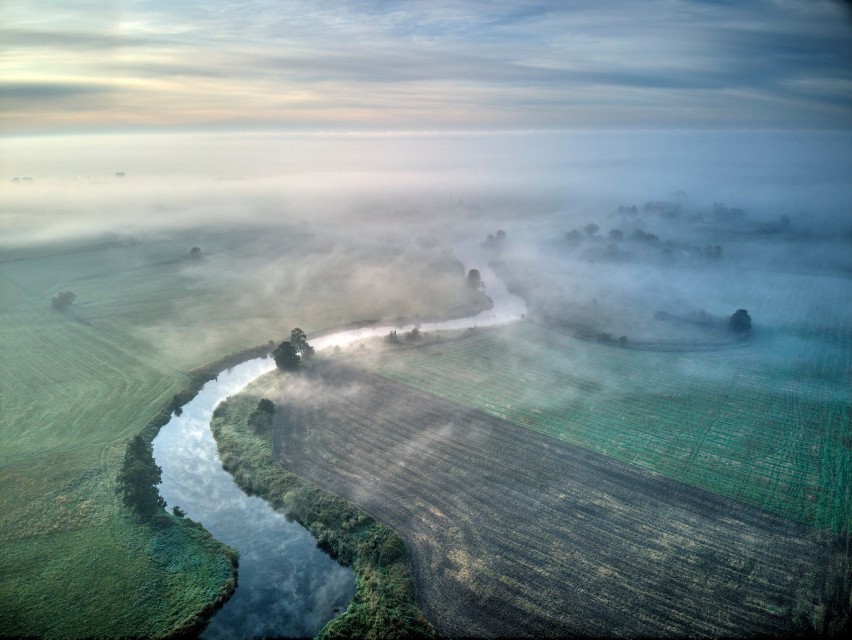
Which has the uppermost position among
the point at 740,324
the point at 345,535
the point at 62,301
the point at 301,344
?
the point at 740,324

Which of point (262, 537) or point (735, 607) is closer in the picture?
point (735, 607)

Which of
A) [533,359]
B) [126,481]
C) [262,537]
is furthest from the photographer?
[533,359]

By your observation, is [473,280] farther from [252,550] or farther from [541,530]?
[252,550]

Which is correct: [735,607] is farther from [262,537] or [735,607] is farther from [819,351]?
[819,351]

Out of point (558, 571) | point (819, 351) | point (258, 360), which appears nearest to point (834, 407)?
point (819, 351)

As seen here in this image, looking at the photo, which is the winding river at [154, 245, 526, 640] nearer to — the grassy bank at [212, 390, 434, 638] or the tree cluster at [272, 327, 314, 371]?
the grassy bank at [212, 390, 434, 638]

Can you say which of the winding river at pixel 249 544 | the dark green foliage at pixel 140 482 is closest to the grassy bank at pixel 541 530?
the winding river at pixel 249 544

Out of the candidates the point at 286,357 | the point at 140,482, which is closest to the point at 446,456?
the point at 140,482
